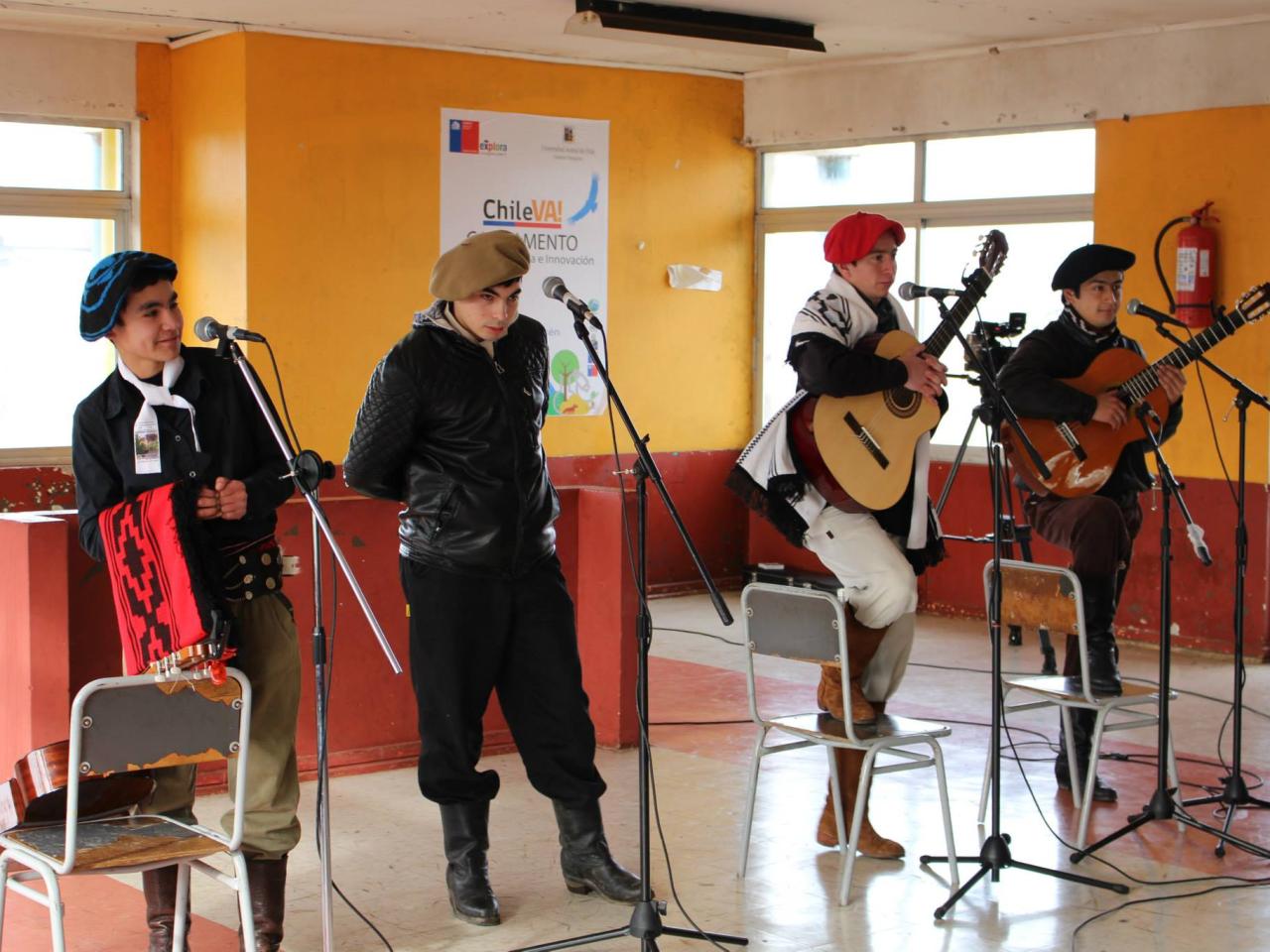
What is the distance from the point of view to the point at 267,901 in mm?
3645

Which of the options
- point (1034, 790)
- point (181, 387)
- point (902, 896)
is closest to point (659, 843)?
point (902, 896)

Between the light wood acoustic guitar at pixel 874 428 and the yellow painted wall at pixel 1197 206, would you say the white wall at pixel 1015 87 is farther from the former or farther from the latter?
the light wood acoustic guitar at pixel 874 428

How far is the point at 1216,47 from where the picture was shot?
7477mm

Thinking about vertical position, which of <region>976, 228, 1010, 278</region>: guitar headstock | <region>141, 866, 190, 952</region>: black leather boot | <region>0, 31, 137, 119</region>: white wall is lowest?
<region>141, 866, 190, 952</region>: black leather boot

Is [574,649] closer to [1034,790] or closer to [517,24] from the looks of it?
[1034,790]

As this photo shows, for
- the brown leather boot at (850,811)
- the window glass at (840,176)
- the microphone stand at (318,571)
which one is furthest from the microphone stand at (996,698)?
the window glass at (840,176)

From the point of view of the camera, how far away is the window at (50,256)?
7902 mm

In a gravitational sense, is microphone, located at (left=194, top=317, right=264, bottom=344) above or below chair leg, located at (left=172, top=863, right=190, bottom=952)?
above

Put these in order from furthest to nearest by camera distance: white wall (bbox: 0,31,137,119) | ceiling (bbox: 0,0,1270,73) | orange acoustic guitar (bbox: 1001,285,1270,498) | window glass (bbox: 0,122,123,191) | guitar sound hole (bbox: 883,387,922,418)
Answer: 1. window glass (bbox: 0,122,123,191)
2. white wall (bbox: 0,31,137,119)
3. ceiling (bbox: 0,0,1270,73)
4. orange acoustic guitar (bbox: 1001,285,1270,498)
5. guitar sound hole (bbox: 883,387,922,418)

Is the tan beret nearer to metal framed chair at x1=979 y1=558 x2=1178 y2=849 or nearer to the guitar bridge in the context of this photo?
the guitar bridge

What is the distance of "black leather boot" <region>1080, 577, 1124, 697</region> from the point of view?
4984 millimetres

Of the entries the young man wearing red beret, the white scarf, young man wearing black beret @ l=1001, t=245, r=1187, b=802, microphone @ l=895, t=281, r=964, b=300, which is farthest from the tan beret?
young man wearing black beret @ l=1001, t=245, r=1187, b=802

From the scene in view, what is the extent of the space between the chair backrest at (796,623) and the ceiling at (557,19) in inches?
155

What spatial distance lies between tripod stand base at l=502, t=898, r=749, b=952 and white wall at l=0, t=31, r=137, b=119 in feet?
18.3
